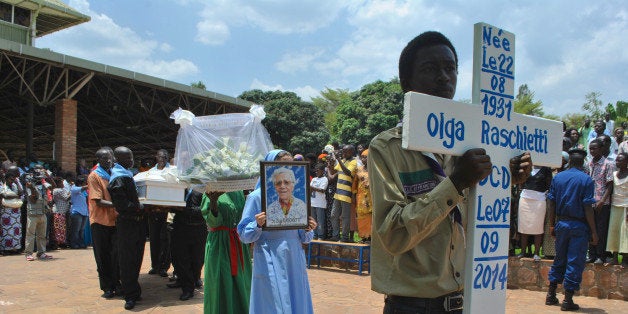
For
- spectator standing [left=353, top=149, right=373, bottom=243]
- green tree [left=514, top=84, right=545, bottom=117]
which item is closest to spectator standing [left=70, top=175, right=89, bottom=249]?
spectator standing [left=353, top=149, right=373, bottom=243]

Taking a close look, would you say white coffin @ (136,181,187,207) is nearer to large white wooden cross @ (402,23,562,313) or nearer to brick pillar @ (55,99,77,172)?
large white wooden cross @ (402,23,562,313)

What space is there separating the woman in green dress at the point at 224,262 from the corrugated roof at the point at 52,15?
16518 millimetres

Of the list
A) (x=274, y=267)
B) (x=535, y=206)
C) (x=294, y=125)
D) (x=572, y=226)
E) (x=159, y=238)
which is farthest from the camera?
(x=294, y=125)

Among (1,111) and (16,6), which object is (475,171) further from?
(1,111)

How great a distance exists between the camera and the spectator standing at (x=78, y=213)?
41.6 feet

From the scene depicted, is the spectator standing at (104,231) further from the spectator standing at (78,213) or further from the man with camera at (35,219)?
the spectator standing at (78,213)

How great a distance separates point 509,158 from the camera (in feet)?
6.53

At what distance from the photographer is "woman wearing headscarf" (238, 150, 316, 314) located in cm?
422

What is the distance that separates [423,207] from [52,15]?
2106 centimetres

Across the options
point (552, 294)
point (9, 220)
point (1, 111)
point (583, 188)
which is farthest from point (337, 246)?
point (1, 111)

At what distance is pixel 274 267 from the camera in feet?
14.1

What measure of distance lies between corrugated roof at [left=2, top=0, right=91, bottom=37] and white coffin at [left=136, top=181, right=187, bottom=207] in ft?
47.9

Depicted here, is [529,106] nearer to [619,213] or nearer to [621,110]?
[621,110]

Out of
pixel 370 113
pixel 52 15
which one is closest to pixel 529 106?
pixel 370 113
